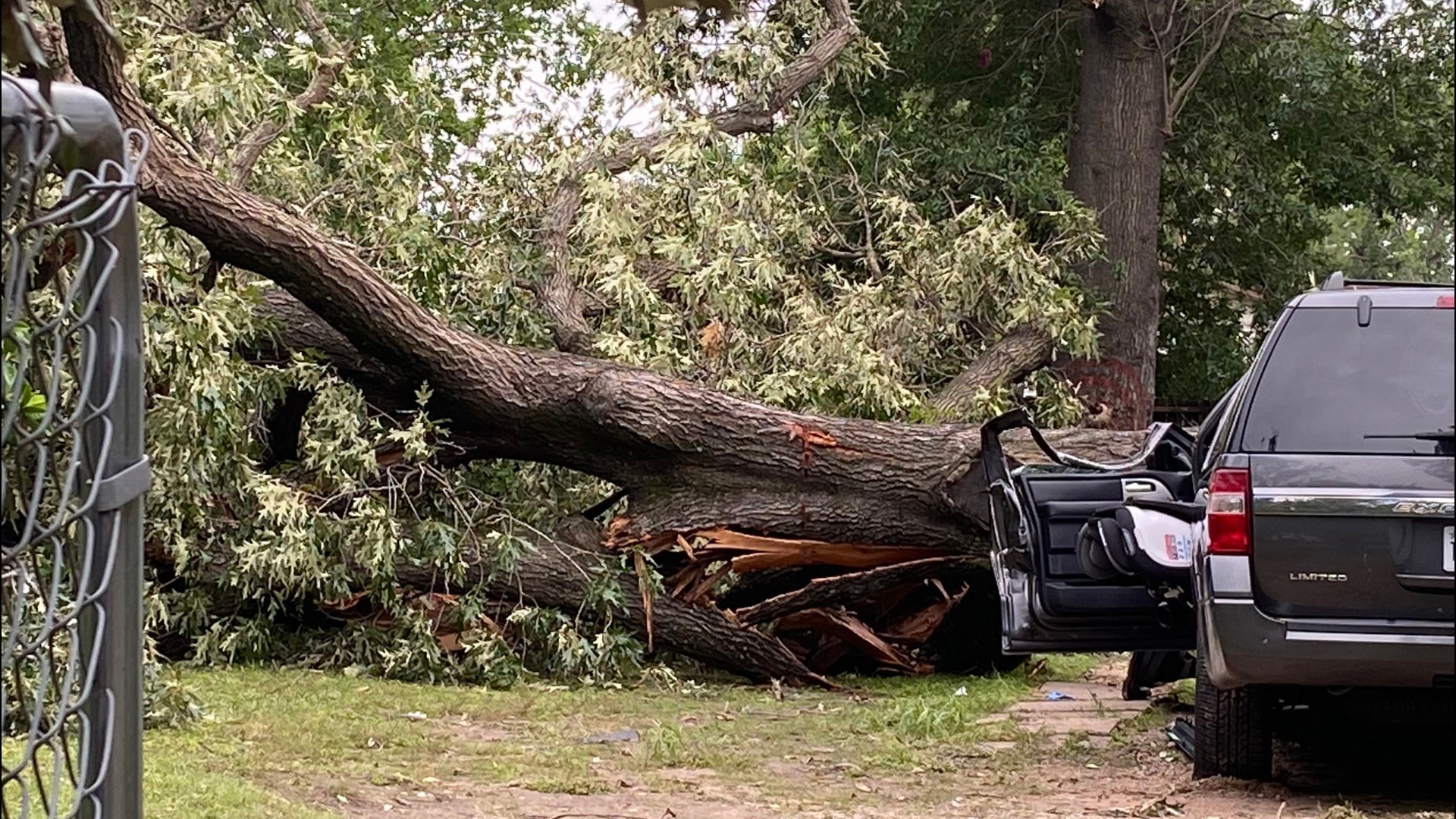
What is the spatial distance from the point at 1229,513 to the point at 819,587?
4.63 m

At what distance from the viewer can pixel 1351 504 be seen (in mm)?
5273

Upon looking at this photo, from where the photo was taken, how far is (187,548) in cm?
920

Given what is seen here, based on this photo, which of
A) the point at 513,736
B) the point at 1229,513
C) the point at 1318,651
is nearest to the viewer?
the point at 1318,651

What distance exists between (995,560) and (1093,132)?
8356 mm

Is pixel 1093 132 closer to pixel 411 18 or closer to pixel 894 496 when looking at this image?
pixel 894 496

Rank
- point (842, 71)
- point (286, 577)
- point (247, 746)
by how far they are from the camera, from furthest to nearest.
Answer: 1. point (842, 71)
2. point (286, 577)
3. point (247, 746)

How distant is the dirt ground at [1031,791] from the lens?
6012 mm

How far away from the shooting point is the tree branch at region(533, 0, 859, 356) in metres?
11.1

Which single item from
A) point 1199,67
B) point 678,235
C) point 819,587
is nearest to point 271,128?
point 678,235

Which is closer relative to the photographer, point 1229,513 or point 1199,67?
point 1229,513

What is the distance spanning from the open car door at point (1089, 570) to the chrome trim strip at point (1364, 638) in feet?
3.47

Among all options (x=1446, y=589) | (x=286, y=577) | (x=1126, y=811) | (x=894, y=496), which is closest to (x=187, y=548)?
(x=286, y=577)

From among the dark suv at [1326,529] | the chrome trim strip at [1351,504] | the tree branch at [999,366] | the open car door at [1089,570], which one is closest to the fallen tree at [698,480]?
the tree branch at [999,366]

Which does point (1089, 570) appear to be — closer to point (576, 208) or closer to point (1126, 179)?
point (576, 208)
